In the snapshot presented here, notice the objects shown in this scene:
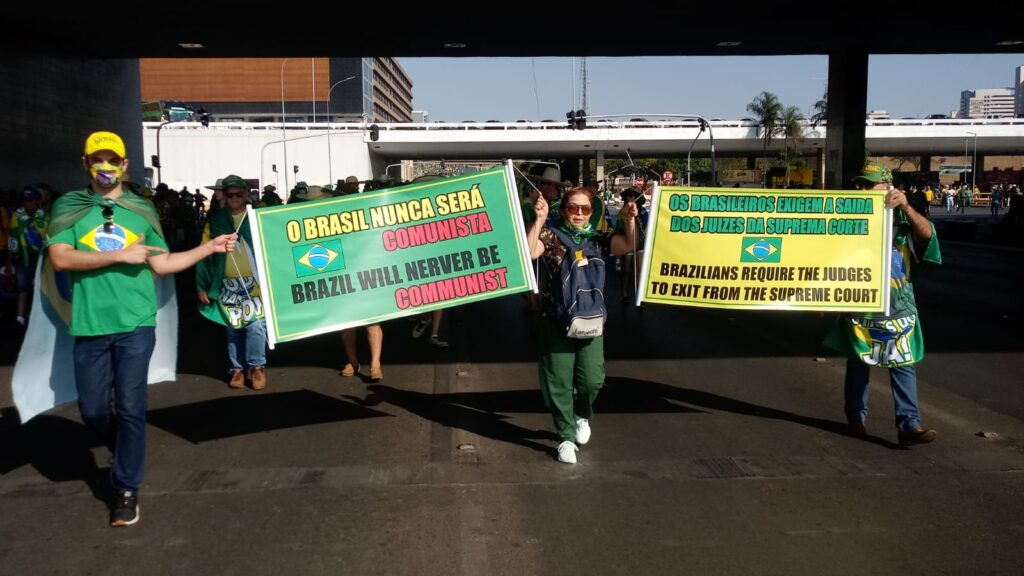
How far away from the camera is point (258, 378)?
8320 millimetres

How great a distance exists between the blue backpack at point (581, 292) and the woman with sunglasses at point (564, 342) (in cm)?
3

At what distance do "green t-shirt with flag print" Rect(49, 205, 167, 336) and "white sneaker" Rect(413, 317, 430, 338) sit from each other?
616cm

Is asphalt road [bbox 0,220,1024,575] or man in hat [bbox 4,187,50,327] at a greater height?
man in hat [bbox 4,187,50,327]

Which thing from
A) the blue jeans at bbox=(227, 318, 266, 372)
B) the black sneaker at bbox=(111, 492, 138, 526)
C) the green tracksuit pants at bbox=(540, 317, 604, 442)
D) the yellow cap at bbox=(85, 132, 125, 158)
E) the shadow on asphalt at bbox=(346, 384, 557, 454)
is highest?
the yellow cap at bbox=(85, 132, 125, 158)

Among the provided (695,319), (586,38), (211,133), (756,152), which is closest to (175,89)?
(211,133)

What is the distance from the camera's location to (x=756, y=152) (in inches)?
2896

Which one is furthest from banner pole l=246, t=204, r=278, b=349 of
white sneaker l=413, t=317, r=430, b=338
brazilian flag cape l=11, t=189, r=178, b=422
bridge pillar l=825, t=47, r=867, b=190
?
bridge pillar l=825, t=47, r=867, b=190

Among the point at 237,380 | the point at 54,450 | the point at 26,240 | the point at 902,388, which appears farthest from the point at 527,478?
the point at 26,240

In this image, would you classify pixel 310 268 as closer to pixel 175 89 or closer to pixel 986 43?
pixel 986 43

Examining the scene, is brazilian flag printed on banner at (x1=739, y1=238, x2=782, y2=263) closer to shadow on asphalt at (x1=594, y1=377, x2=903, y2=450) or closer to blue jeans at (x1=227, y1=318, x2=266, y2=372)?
shadow on asphalt at (x1=594, y1=377, x2=903, y2=450)

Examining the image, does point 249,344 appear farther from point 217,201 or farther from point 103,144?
point 103,144

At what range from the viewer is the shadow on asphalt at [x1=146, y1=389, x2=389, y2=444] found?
6.82 meters

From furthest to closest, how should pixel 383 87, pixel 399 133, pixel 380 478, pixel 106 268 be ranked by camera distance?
1. pixel 383 87
2. pixel 399 133
3. pixel 380 478
4. pixel 106 268

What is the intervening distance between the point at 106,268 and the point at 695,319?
30.4ft
